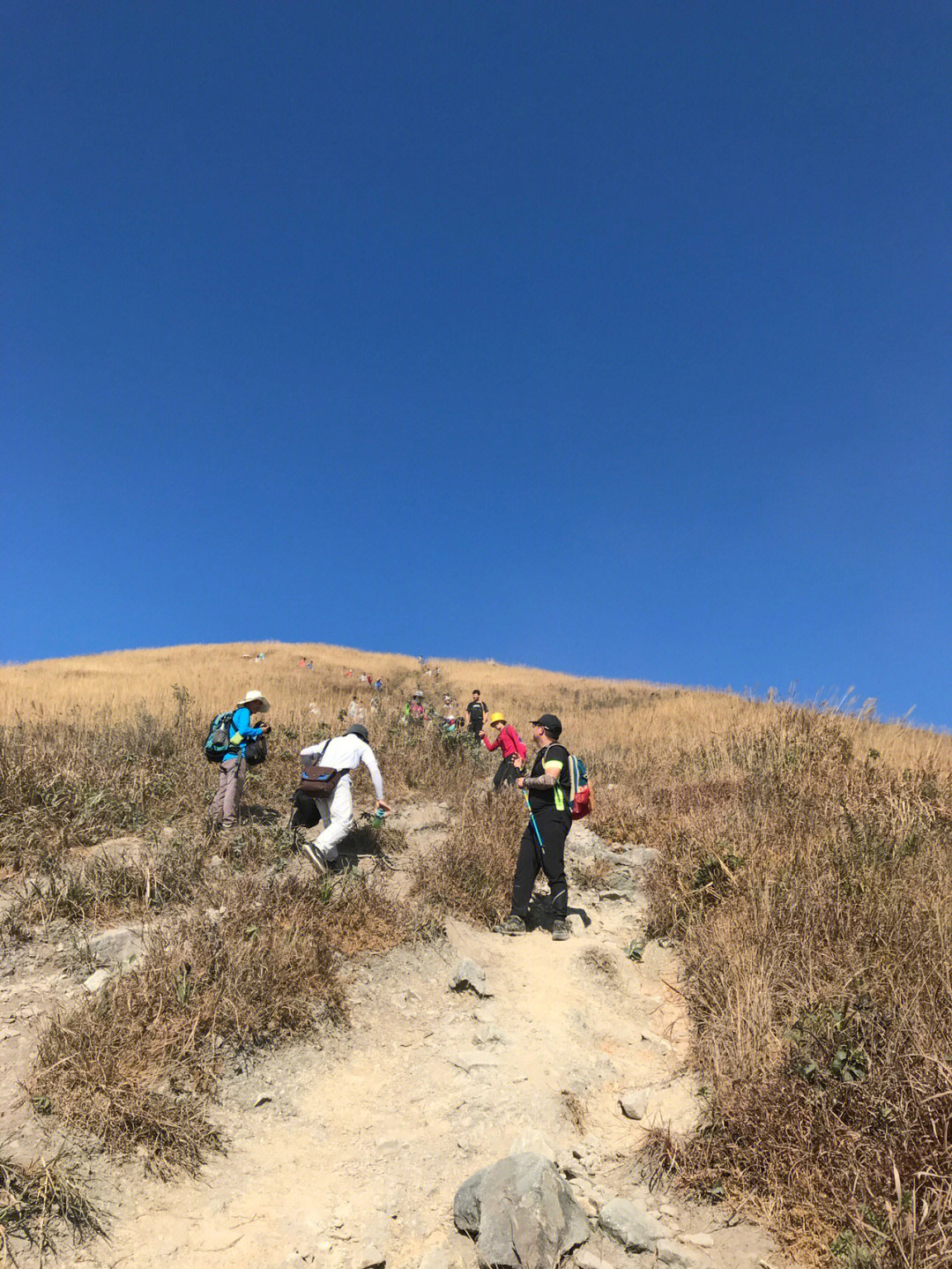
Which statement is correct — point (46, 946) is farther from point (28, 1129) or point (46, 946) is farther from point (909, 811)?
point (909, 811)

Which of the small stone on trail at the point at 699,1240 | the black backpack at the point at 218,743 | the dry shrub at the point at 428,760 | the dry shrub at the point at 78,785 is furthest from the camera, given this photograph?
the dry shrub at the point at 428,760

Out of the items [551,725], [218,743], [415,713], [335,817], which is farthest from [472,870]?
[415,713]

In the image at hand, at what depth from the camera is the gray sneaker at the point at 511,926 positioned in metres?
6.26

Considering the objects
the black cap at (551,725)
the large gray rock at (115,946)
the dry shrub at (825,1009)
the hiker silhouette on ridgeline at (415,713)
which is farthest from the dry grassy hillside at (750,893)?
the hiker silhouette on ridgeline at (415,713)

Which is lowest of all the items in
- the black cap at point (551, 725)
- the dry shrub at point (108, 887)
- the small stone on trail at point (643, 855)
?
the dry shrub at point (108, 887)

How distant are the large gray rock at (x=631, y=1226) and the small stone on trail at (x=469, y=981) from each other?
2142 mm

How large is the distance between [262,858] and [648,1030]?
3802 millimetres

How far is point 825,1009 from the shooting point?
3830mm

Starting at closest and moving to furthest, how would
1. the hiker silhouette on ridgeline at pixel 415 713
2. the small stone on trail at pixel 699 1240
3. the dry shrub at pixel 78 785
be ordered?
the small stone on trail at pixel 699 1240, the dry shrub at pixel 78 785, the hiker silhouette on ridgeline at pixel 415 713

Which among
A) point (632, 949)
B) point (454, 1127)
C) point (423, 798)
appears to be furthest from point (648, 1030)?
point (423, 798)

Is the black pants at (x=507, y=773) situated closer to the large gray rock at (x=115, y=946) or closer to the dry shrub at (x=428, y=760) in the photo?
the dry shrub at (x=428, y=760)

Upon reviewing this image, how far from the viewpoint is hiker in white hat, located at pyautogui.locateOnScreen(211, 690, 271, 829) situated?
23.6 ft

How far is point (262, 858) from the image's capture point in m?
6.58

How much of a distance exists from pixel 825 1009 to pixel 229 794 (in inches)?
228
